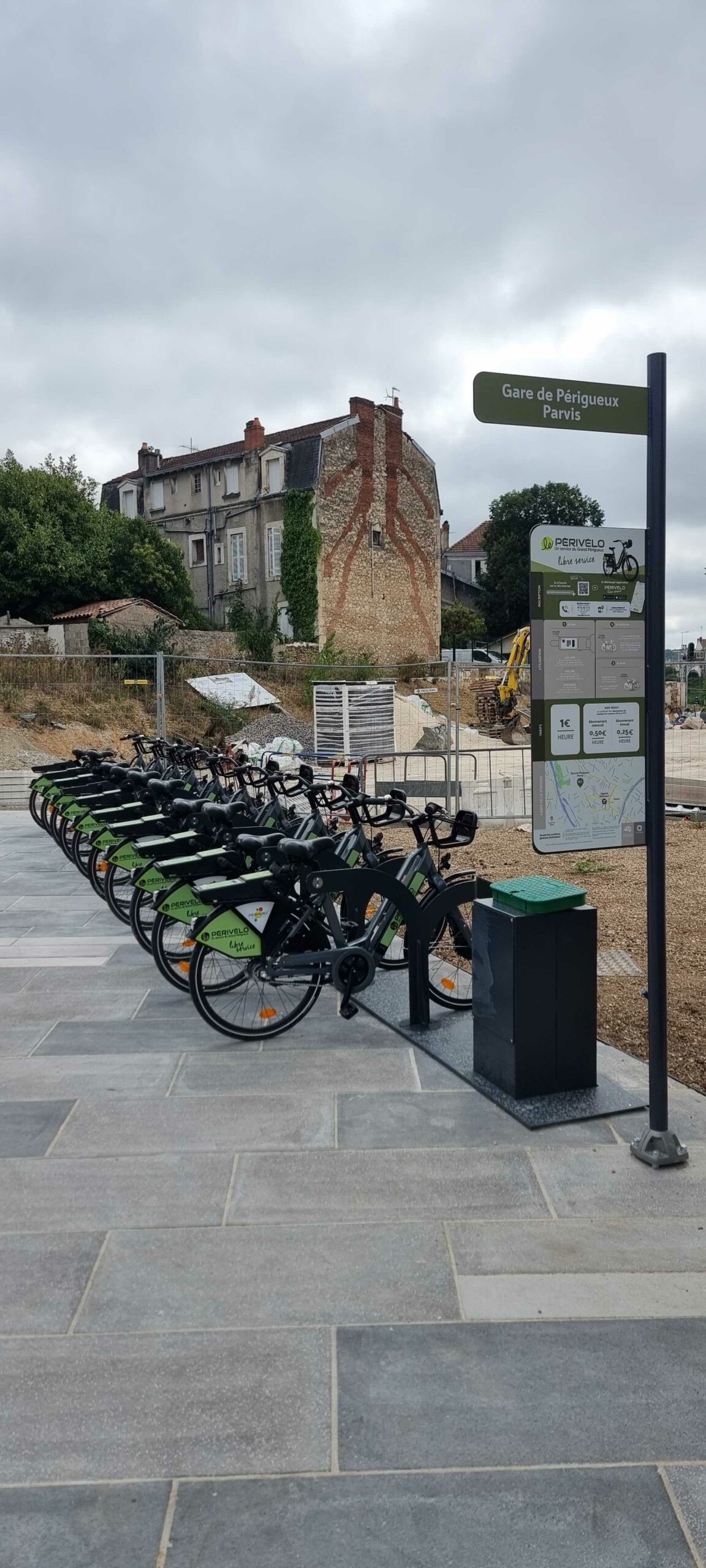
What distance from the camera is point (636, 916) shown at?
7.27 m

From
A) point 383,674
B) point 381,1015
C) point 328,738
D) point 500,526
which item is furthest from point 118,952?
point 500,526

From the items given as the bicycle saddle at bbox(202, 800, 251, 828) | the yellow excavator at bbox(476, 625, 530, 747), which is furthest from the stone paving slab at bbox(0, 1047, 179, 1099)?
the yellow excavator at bbox(476, 625, 530, 747)

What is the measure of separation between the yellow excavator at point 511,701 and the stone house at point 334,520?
5304 millimetres

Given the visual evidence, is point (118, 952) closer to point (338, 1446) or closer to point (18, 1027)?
point (18, 1027)

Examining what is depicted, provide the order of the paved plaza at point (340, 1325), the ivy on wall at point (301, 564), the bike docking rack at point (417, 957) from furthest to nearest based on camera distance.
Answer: the ivy on wall at point (301, 564), the bike docking rack at point (417, 957), the paved plaza at point (340, 1325)

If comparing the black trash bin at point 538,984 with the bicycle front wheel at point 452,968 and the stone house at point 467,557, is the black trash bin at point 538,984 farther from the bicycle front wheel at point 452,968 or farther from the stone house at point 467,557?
the stone house at point 467,557

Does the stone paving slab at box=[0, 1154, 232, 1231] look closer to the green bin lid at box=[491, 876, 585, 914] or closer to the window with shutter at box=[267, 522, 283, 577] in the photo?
the green bin lid at box=[491, 876, 585, 914]

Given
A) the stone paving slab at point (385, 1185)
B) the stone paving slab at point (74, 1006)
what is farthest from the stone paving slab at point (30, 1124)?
the stone paving slab at point (74, 1006)

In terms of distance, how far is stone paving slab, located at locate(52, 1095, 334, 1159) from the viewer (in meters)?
3.79

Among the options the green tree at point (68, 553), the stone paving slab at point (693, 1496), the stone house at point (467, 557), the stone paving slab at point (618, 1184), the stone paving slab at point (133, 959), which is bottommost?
the stone paving slab at point (133, 959)

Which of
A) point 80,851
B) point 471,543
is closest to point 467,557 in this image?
point 471,543

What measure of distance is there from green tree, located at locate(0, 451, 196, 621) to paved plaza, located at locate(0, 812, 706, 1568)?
2838cm

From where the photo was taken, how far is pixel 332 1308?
2756mm

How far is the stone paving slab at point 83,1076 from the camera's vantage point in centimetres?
430
